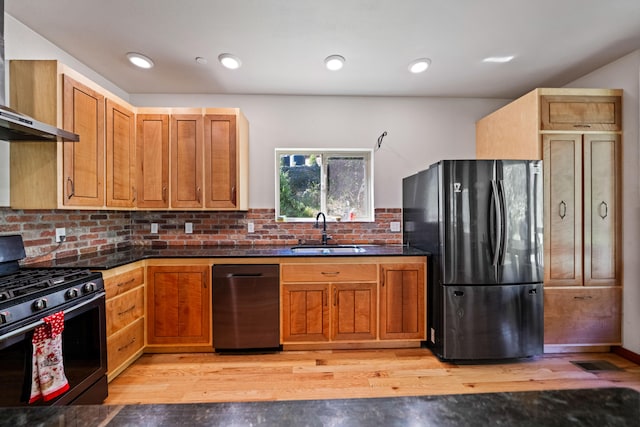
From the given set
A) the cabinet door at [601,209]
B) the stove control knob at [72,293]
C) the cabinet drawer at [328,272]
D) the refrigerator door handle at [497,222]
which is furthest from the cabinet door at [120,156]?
the cabinet door at [601,209]

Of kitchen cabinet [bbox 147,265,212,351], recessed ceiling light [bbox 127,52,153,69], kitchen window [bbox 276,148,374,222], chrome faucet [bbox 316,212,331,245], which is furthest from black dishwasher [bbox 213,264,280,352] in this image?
recessed ceiling light [bbox 127,52,153,69]

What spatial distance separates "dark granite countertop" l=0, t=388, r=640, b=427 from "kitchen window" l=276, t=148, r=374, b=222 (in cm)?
279

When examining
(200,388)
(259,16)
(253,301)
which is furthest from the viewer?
(253,301)

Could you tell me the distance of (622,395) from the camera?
0.52 metres

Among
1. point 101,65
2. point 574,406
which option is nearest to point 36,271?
point 101,65

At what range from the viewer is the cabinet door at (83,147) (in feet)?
6.73

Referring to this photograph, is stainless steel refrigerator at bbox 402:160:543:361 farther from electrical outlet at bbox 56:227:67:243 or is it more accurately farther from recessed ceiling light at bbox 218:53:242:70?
electrical outlet at bbox 56:227:67:243

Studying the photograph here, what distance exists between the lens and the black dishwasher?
2.54 m

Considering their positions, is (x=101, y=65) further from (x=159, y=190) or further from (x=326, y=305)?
(x=326, y=305)

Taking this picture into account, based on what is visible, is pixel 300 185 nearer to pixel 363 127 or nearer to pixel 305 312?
pixel 363 127

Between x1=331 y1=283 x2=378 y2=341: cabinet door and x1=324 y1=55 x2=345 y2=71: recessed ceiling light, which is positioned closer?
x1=324 y1=55 x2=345 y2=71: recessed ceiling light

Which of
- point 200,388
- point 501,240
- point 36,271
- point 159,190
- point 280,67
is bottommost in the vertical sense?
point 200,388

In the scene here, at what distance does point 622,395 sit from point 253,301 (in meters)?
2.36

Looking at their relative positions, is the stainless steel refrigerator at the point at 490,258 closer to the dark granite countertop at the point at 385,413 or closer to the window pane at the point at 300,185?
the window pane at the point at 300,185
